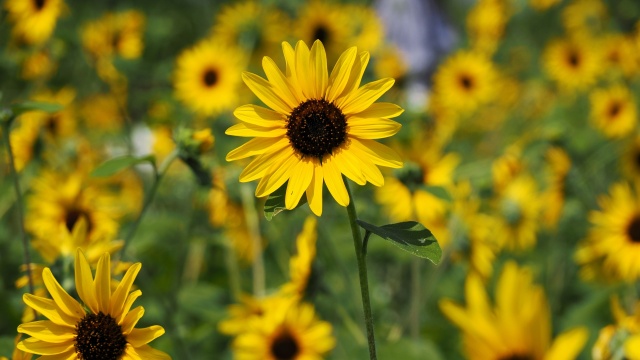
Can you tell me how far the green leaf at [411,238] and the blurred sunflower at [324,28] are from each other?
6.37 feet

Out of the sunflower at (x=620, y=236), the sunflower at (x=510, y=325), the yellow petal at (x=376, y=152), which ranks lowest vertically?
the sunflower at (x=510, y=325)

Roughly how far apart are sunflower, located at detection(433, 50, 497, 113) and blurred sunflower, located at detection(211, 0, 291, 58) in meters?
0.87

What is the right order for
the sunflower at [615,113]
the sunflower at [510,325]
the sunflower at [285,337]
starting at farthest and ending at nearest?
the sunflower at [615,113], the sunflower at [285,337], the sunflower at [510,325]

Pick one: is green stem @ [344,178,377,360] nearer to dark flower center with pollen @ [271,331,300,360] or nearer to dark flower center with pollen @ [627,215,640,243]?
dark flower center with pollen @ [271,331,300,360]

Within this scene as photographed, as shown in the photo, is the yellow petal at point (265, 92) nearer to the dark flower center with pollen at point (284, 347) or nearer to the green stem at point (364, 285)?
the green stem at point (364, 285)

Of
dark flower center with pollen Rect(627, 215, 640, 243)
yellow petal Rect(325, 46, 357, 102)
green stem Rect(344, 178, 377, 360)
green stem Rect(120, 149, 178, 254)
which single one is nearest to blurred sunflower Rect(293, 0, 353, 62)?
dark flower center with pollen Rect(627, 215, 640, 243)

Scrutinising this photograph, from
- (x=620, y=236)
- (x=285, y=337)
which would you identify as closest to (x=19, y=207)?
(x=285, y=337)

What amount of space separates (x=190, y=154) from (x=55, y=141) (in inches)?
60.0

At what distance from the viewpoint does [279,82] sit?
3.07 ft

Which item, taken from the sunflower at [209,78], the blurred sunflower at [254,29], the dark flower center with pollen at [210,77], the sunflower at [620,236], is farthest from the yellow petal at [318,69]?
the blurred sunflower at [254,29]

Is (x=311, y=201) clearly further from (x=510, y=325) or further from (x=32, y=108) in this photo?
(x=32, y=108)

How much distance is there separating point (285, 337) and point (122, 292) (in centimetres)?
80

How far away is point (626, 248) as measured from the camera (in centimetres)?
196

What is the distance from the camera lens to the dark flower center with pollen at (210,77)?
2697 millimetres
